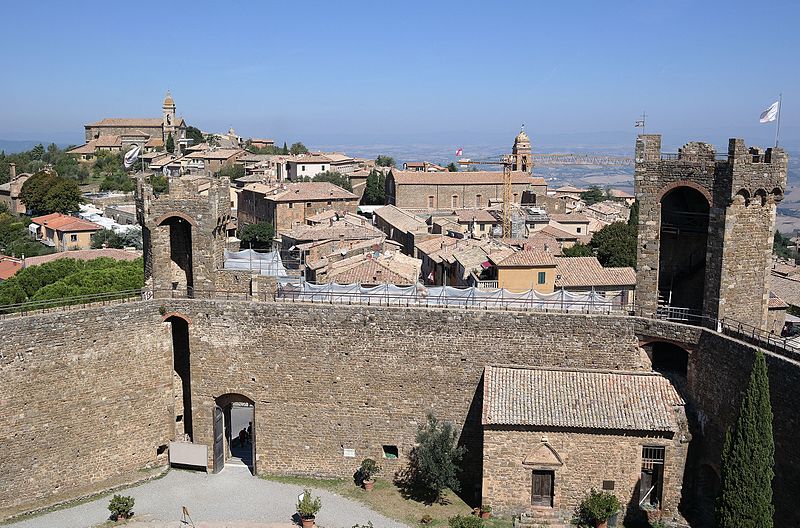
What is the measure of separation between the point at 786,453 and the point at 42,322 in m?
18.9

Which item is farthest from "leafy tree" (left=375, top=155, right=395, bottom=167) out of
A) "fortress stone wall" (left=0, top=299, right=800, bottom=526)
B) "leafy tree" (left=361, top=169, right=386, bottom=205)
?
"fortress stone wall" (left=0, top=299, right=800, bottom=526)

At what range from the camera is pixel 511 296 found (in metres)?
23.3

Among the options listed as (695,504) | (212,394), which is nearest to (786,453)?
(695,504)

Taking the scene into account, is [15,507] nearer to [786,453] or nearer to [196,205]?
[196,205]

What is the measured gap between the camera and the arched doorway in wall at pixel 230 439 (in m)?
24.0

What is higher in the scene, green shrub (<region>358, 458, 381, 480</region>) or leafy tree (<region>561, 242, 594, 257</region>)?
leafy tree (<region>561, 242, 594, 257</region>)

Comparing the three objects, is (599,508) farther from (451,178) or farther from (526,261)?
(451,178)

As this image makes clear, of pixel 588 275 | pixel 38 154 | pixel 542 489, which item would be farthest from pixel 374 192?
pixel 38 154

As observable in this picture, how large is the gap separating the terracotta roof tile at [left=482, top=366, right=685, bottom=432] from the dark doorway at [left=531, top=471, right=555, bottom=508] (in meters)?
1.45

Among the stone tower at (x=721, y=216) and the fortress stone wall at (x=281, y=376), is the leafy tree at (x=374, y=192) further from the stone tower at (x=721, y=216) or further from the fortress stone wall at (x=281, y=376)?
the stone tower at (x=721, y=216)

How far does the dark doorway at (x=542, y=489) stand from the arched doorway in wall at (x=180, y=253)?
12.5m

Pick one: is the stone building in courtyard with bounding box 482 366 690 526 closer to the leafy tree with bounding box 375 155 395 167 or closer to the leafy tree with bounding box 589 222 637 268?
the leafy tree with bounding box 589 222 637 268

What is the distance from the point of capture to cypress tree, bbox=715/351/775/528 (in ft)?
55.4

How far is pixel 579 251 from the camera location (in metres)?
53.8
